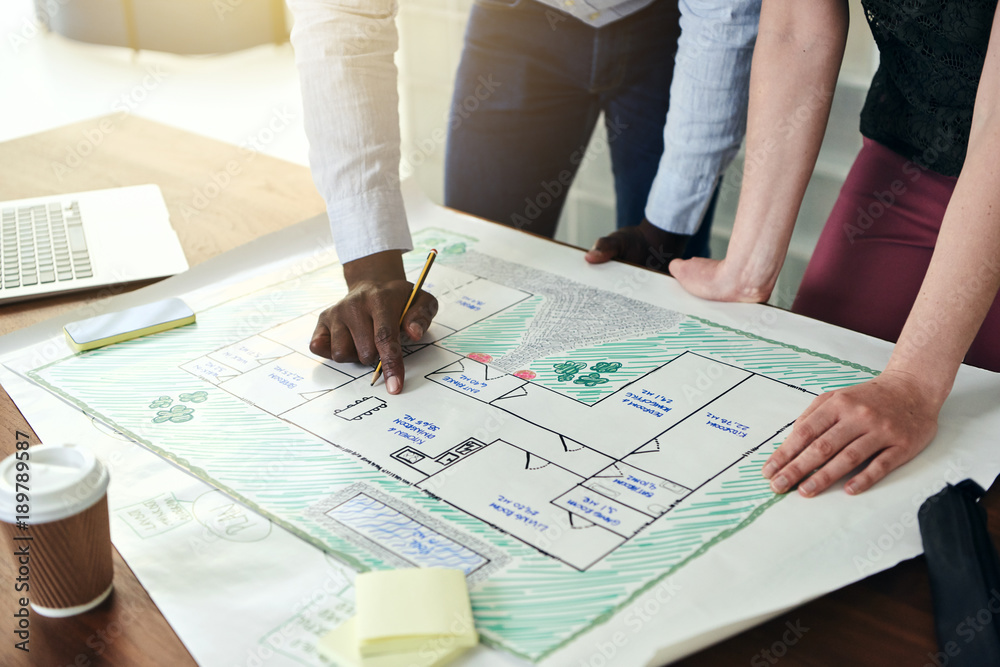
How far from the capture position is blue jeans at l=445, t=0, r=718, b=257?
1.42 m

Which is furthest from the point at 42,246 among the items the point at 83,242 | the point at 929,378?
the point at 929,378

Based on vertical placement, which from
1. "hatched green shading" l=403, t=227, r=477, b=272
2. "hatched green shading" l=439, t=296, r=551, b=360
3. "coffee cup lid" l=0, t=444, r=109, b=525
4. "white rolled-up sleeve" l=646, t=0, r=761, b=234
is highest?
"white rolled-up sleeve" l=646, t=0, r=761, b=234

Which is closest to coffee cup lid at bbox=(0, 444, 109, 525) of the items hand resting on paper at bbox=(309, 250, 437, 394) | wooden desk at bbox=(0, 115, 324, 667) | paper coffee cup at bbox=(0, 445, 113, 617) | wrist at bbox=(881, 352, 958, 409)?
paper coffee cup at bbox=(0, 445, 113, 617)

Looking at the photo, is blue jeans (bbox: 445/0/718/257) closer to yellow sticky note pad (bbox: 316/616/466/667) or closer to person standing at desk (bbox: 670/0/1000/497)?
person standing at desk (bbox: 670/0/1000/497)

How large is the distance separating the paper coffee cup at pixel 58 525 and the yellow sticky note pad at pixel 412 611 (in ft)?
0.64

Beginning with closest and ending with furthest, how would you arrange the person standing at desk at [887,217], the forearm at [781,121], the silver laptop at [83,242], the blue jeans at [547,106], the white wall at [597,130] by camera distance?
the person standing at desk at [887,217] < the forearm at [781,121] < the silver laptop at [83,242] < the blue jeans at [547,106] < the white wall at [597,130]

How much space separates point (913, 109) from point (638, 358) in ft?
1.72

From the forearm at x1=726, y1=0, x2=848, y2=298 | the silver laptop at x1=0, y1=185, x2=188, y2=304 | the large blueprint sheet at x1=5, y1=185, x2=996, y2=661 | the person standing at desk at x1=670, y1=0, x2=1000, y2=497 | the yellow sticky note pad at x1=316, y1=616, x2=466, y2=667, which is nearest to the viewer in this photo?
the yellow sticky note pad at x1=316, y1=616, x2=466, y2=667

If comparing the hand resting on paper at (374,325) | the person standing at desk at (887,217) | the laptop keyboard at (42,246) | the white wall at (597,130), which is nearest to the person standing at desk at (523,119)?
the hand resting on paper at (374,325)

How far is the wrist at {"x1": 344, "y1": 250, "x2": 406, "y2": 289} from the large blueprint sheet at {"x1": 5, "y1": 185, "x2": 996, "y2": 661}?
6 centimetres

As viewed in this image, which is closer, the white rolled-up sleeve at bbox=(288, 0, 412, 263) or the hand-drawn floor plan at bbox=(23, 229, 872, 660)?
the hand-drawn floor plan at bbox=(23, 229, 872, 660)

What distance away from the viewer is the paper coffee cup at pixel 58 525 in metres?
0.58

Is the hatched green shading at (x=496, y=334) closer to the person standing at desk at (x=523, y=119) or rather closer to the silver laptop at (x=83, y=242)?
the person standing at desk at (x=523, y=119)

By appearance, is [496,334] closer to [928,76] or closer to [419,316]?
[419,316]
